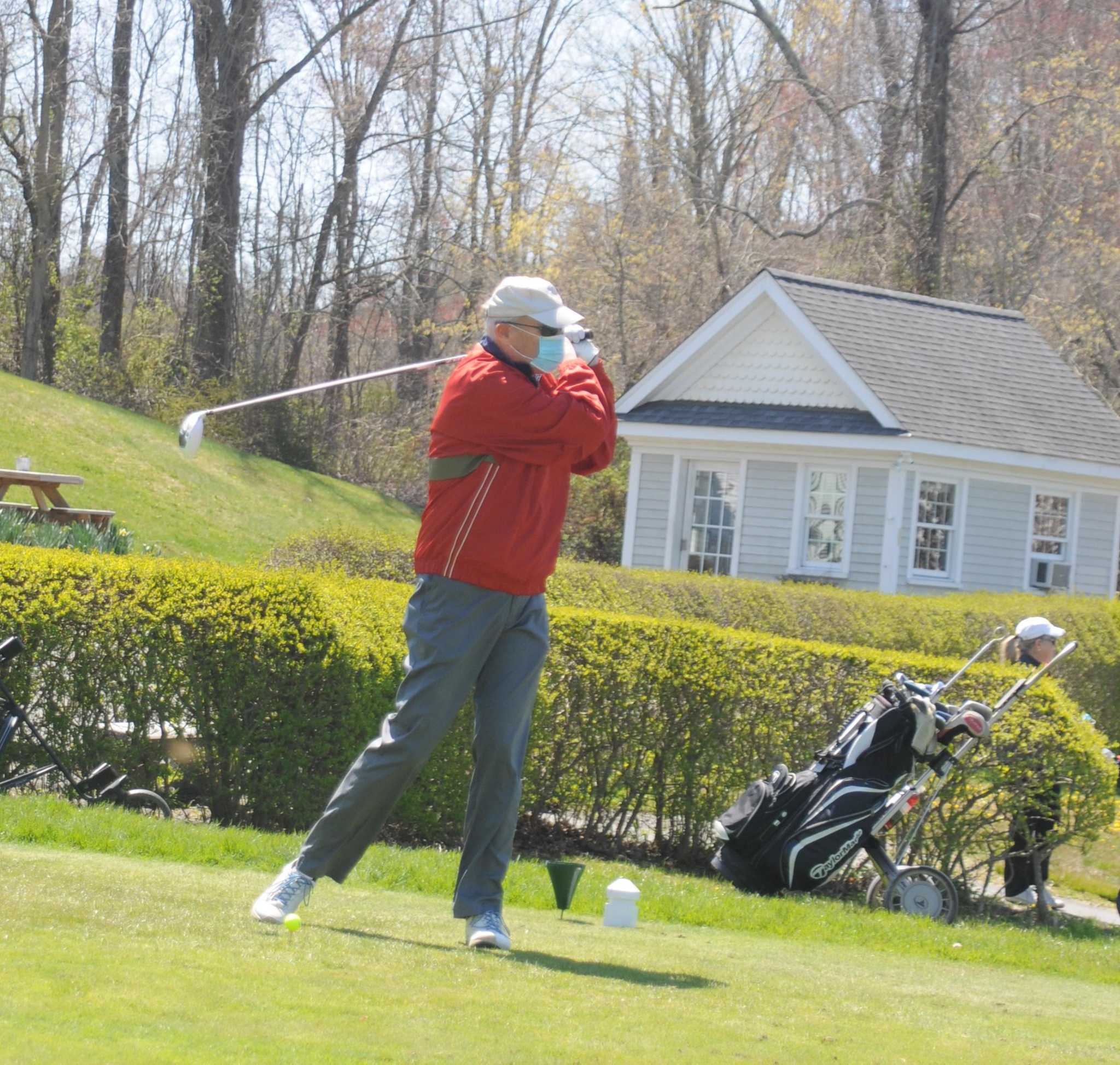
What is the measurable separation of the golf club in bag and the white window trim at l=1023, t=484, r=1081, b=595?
16253mm

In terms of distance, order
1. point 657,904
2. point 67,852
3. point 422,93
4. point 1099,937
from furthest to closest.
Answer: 1. point 422,93
2. point 1099,937
3. point 657,904
4. point 67,852

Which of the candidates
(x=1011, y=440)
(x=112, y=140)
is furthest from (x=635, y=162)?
(x=1011, y=440)

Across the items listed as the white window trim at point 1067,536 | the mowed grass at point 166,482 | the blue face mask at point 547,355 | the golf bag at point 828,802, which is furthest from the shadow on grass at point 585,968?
the white window trim at point 1067,536

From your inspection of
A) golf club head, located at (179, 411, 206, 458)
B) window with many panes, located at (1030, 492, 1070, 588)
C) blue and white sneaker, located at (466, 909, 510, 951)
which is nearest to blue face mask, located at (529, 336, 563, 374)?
blue and white sneaker, located at (466, 909, 510, 951)

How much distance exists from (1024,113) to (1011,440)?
11.7 metres

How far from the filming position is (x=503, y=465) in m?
5.11

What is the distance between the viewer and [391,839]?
8438 millimetres

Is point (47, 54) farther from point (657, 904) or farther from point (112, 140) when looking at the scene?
point (657, 904)

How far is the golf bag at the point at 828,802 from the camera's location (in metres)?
7.85

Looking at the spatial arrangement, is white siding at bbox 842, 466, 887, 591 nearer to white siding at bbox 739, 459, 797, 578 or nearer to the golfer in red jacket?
white siding at bbox 739, 459, 797, 578

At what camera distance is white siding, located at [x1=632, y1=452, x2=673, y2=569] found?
24.0 metres

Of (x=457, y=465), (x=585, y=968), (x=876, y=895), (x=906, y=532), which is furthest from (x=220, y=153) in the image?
(x=585, y=968)

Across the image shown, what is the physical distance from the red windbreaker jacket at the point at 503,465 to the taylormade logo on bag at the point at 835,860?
11.1ft

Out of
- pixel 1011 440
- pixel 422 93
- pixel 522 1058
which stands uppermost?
pixel 422 93
